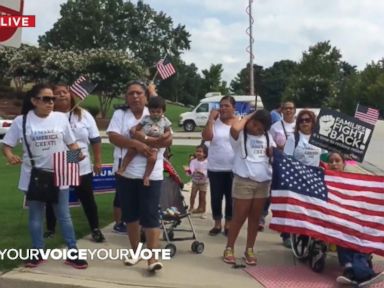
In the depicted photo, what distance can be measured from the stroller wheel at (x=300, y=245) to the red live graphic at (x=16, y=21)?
3.44 m

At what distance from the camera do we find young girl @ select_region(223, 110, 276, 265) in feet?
19.2

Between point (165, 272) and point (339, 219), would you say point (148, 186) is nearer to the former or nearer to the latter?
point (165, 272)

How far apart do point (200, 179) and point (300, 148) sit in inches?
99.4

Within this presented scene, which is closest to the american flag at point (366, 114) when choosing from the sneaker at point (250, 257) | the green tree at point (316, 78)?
the sneaker at point (250, 257)

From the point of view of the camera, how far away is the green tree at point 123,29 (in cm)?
6894

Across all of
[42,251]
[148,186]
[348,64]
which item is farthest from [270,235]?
[348,64]

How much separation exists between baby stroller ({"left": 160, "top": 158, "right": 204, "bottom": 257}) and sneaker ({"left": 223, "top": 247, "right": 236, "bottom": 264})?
413mm

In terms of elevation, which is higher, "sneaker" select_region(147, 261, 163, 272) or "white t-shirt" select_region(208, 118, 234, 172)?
"white t-shirt" select_region(208, 118, 234, 172)

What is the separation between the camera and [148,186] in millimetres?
5562

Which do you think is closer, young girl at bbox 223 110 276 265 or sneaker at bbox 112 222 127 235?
young girl at bbox 223 110 276 265

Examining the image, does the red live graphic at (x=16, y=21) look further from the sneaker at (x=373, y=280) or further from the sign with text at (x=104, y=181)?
the sneaker at (x=373, y=280)

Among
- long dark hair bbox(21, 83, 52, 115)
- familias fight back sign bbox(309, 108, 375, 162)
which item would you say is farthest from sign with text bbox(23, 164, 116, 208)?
familias fight back sign bbox(309, 108, 375, 162)

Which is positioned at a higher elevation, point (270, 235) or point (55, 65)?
point (55, 65)

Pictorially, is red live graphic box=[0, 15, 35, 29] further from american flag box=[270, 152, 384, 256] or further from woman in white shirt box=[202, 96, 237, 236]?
american flag box=[270, 152, 384, 256]
